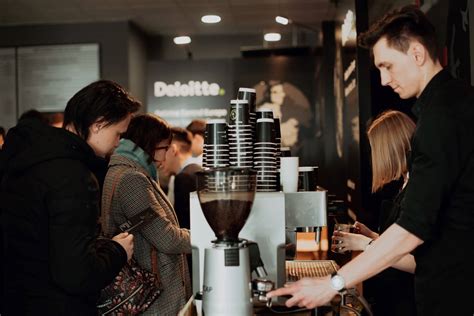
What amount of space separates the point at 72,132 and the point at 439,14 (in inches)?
87.1

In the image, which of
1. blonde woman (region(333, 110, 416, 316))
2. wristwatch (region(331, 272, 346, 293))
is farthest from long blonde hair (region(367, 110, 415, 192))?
wristwatch (region(331, 272, 346, 293))

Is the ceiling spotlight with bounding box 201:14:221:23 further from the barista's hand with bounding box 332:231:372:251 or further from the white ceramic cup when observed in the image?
the white ceramic cup

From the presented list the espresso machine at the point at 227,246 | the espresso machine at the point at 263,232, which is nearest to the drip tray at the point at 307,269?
the espresso machine at the point at 263,232

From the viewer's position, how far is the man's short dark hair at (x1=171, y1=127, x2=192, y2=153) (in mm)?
4848

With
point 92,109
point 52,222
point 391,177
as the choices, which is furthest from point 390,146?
point 52,222

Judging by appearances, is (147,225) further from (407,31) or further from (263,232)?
(407,31)

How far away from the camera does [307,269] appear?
2.30 meters

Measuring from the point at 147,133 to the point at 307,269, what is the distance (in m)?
0.90

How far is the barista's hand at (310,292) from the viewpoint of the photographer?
5.48ft

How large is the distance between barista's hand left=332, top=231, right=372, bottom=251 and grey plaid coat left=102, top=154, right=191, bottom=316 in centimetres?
60

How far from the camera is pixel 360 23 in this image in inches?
158

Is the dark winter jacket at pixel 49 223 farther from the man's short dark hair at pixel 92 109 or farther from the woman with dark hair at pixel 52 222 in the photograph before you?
the man's short dark hair at pixel 92 109

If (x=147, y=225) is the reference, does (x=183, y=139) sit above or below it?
above

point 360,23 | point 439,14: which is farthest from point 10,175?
point 360,23
